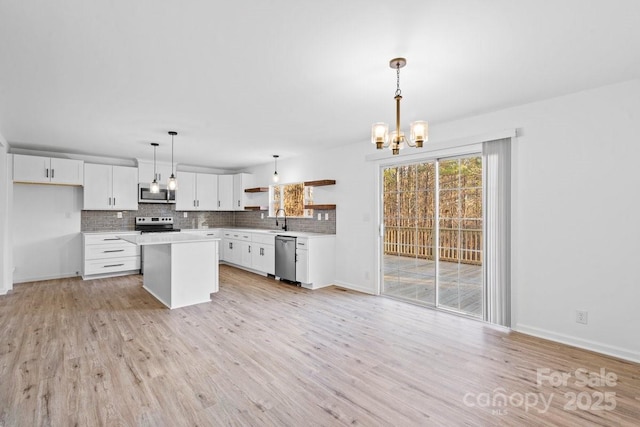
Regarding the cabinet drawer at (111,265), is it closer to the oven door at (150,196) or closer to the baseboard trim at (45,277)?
the baseboard trim at (45,277)

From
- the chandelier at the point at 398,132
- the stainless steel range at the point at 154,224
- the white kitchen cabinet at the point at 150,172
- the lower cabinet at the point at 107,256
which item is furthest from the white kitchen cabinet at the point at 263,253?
the chandelier at the point at 398,132

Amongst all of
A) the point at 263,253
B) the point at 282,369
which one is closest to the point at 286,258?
the point at 263,253

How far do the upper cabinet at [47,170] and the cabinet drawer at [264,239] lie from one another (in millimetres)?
3325

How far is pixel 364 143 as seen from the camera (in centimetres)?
504

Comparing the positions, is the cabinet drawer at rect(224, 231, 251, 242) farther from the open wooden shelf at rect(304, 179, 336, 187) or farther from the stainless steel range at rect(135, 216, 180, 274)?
the open wooden shelf at rect(304, 179, 336, 187)

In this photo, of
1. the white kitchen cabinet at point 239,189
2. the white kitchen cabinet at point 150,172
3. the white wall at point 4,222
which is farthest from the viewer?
the white kitchen cabinet at point 239,189

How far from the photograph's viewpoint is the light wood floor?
201 centimetres

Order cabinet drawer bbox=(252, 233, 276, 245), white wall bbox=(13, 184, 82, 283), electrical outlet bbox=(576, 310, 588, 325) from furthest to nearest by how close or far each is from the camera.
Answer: cabinet drawer bbox=(252, 233, 276, 245)
white wall bbox=(13, 184, 82, 283)
electrical outlet bbox=(576, 310, 588, 325)

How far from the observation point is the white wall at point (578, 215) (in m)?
2.78

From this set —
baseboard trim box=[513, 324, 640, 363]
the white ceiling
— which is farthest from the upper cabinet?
baseboard trim box=[513, 324, 640, 363]

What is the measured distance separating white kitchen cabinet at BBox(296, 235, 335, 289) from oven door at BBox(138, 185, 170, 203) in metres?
3.39

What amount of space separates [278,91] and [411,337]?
2.79 meters

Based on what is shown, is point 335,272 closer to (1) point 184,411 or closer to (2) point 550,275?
(2) point 550,275

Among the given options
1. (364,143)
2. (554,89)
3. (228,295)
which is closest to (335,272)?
(228,295)
